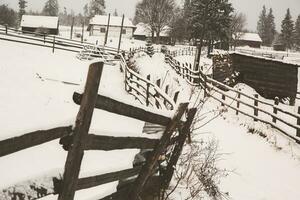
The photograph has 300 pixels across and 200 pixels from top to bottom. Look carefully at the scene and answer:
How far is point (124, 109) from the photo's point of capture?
315 centimetres

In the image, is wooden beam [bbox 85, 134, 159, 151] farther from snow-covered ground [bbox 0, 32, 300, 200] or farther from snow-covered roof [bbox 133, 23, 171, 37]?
snow-covered roof [bbox 133, 23, 171, 37]

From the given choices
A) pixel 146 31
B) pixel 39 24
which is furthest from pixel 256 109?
pixel 146 31

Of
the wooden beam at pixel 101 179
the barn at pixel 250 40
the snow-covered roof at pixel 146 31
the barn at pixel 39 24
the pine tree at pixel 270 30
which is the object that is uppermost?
the pine tree at pixel 270 30

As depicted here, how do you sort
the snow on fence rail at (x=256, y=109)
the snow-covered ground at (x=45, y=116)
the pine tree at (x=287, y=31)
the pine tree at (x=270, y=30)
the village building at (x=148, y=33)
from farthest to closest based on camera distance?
the pine tree at (x=270, y=30), the pine tree at (x=287, y=31), the village building at (x=148, y=33), the snow on fence rail at (x=256, y=109), the snow-covered ground at (x=45, y=116)

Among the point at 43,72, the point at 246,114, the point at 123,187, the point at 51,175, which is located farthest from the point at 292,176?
the point at 43,72

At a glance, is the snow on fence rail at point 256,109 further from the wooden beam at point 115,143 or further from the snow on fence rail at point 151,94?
the wooden beam at point 115,143

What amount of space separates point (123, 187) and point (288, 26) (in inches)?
3691

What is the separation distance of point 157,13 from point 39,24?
23648 millimetres

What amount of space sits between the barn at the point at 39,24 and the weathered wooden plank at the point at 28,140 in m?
62.8

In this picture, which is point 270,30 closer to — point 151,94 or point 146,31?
point 146,31

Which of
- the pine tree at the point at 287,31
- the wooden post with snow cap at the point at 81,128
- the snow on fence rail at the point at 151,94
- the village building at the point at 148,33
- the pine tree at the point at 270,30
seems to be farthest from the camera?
the pine tree at the point at 270,30

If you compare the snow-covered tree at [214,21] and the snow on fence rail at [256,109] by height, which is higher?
the snow-covered tree at [214,21]

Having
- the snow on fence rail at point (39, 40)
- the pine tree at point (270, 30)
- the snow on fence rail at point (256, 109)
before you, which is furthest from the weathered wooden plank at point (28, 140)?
the pine tree at point (270, 30)

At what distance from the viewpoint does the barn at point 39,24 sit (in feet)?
203
